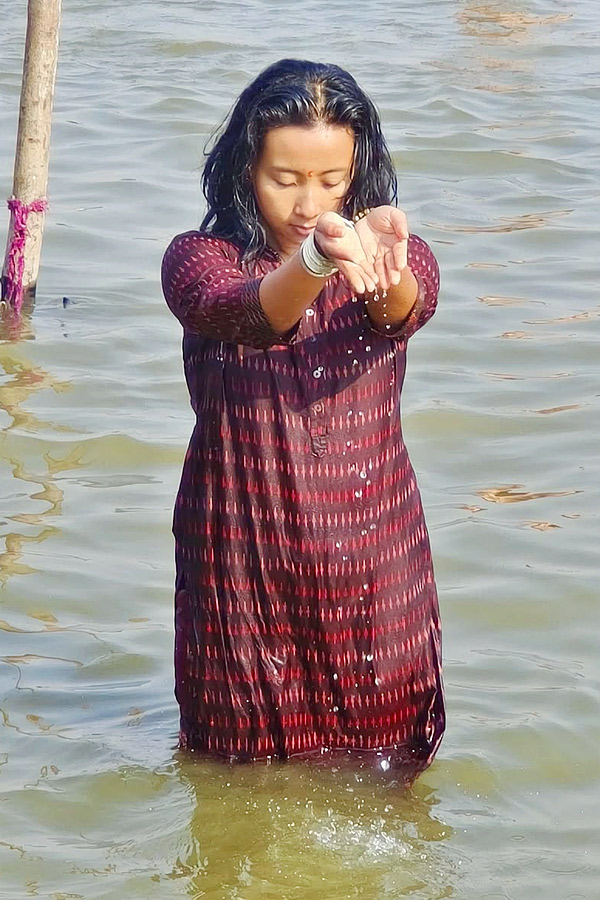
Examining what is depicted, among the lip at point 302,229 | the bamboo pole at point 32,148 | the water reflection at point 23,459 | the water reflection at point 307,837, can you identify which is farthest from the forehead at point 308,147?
the bamboo pole at point 32,148

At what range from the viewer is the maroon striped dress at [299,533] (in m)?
3.09

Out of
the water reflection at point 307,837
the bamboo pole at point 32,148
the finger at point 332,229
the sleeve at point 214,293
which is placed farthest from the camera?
the bamboo pole at point 32,148

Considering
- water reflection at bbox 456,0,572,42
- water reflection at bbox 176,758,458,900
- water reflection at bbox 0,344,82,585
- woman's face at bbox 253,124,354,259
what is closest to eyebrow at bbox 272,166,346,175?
woman's face at bbox 253,124,354,259

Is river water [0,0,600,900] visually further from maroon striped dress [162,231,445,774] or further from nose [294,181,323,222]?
nose [294,181,323,222]

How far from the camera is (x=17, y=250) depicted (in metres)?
6.91

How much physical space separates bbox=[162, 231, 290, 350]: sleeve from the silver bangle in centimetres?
15

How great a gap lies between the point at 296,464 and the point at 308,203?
0.49 m

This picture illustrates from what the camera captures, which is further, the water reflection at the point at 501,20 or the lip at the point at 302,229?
the water reflection at the point at 501,20

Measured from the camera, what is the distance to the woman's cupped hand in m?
2.65

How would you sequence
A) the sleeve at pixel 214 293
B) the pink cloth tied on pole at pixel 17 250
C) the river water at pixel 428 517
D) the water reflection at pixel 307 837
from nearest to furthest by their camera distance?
1. the sleeve at pixel 214 293
2. the water reflection at pixel 307 837
3. the river water at pixel 428 517
4. the pink cloth tied on pole at pixel 17 250

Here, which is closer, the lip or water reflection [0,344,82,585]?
the lip

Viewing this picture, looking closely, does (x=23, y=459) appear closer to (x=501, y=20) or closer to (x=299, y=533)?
(x=299, y=533)

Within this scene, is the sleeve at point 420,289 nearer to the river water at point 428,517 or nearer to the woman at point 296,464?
the woman at point 296,464

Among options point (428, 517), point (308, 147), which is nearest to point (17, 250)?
point (428, 517)
